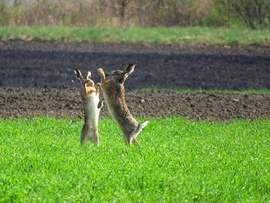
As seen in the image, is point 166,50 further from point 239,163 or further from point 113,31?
point 239,163

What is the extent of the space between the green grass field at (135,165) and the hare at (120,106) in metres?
0.21

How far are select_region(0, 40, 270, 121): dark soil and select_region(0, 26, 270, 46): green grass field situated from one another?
3.14 feet

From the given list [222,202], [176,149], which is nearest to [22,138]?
[176,149]

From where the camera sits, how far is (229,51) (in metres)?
25.0

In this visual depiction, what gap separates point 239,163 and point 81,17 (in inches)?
988

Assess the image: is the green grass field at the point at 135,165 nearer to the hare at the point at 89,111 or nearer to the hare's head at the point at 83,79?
the hare at the point at 89,111

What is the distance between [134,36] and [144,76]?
8.34 metres

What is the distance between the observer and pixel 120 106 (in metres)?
9.93

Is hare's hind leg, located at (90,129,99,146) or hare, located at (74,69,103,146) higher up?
hare, located at (74,69,103,146)

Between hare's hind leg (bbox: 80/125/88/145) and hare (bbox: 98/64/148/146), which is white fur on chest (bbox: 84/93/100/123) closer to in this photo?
hare's hind leg (bbox: 80/125/88/145)

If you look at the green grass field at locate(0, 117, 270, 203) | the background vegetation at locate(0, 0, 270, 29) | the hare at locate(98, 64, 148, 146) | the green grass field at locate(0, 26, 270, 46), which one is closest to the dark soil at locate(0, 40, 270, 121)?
the green grass field at locate(0, 26, 270, 46)

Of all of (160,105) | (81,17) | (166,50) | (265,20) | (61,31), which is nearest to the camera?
(160,105)

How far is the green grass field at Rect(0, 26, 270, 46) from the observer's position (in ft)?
88.6

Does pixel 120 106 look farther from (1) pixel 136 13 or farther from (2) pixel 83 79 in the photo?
(1) pixel 136 13
